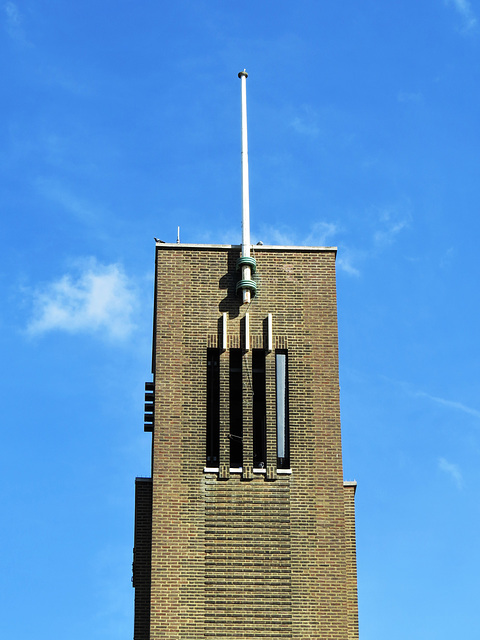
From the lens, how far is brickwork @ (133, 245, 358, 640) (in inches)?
1371

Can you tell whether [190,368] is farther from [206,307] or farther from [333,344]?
[333,344]

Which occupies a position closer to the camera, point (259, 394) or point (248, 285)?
point (248, 285)

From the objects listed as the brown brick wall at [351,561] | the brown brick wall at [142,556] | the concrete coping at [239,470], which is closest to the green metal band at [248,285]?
the concrete coping at [239,470]

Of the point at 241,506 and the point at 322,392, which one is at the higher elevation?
the point at 322,392

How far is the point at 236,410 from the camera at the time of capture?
39.0m

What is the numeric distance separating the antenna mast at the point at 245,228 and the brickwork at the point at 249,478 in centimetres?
44

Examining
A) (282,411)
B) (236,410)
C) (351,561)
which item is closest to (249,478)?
(282,411)

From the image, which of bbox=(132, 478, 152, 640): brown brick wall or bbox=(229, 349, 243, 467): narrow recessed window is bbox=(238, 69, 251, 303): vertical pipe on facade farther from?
bbox=(132, 478, 152, 640): brown brick wall

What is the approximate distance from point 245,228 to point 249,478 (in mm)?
7610

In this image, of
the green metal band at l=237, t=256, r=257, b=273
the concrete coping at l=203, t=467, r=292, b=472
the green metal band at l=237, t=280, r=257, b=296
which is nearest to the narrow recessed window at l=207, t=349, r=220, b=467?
the concrete coping at l=203, t=467, r=292, b=472

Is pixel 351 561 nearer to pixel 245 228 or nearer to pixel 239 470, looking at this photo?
pixel 239 470

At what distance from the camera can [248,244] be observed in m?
38.9

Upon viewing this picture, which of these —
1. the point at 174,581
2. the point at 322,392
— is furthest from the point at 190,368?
the point at 174,581

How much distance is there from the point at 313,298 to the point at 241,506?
6.69 m
